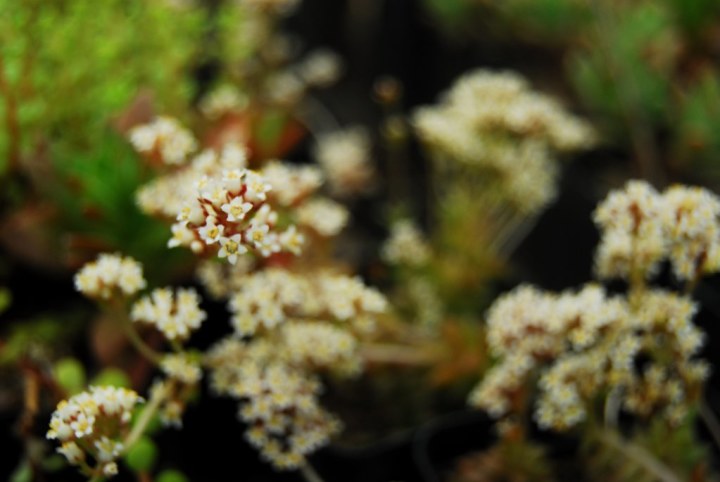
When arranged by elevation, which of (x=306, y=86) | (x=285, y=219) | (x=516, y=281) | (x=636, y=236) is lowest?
(x=636, y=236)

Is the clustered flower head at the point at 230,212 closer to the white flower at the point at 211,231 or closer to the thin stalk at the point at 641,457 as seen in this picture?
the white flower at the point at 211,231

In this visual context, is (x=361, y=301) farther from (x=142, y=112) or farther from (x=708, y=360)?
(x=708, y=360)

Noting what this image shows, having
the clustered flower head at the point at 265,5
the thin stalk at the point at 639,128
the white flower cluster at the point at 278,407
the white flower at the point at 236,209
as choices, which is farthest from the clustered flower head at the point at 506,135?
the white flower at the point at 236,209

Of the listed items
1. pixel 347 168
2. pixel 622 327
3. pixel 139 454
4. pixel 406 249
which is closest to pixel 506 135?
pixel 406 249

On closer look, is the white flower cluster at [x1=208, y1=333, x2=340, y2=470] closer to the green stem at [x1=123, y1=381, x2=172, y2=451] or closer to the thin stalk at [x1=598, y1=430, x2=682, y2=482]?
the green stem at [x1=123, y1=381, x2=172, y2=451]

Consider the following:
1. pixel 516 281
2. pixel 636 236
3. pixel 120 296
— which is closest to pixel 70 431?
pixel 120 296

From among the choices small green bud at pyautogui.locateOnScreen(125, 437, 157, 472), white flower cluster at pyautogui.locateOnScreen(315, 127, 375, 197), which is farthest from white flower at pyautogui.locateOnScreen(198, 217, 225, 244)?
white flower cluster at pyautogui.locateOnScreen(315, 127, 375, 197)
